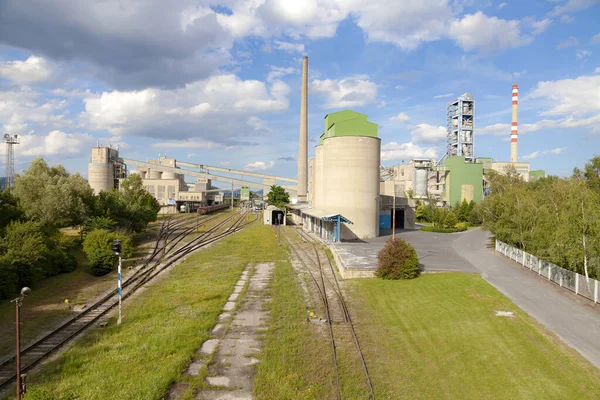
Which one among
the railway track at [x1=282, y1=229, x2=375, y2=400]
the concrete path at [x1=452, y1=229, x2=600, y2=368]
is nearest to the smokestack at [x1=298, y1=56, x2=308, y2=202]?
the railway track at [x1=282, y1=229, x2=375, y2=400]

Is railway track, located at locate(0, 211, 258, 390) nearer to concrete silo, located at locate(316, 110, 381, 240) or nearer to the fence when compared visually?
concrete silo, located at locate(316, 110, 381, 240)

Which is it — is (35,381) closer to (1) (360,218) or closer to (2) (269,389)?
(2) (269,389)

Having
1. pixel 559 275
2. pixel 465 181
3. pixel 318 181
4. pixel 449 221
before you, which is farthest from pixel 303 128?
pixel 559 275

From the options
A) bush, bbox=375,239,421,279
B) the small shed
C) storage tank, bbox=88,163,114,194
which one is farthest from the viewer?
storage tank, bbox=88,163,114,194

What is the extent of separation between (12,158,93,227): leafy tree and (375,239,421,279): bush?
97.4 feet

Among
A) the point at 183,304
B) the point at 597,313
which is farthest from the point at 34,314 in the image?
the point at 597,313

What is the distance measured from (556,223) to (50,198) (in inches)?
1602

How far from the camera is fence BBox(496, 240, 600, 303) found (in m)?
19.9

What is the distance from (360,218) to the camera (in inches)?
1747

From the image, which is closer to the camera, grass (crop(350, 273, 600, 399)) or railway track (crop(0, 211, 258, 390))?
grass (crop(350, 273, 600, 399))

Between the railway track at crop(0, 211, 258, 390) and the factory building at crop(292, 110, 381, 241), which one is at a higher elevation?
the factory building at crop(292, 110, 381, 241)

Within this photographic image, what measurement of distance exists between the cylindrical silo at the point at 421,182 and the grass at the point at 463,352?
7069 centimetres

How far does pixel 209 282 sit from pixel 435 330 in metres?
13.5

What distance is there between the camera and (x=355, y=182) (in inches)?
1741
